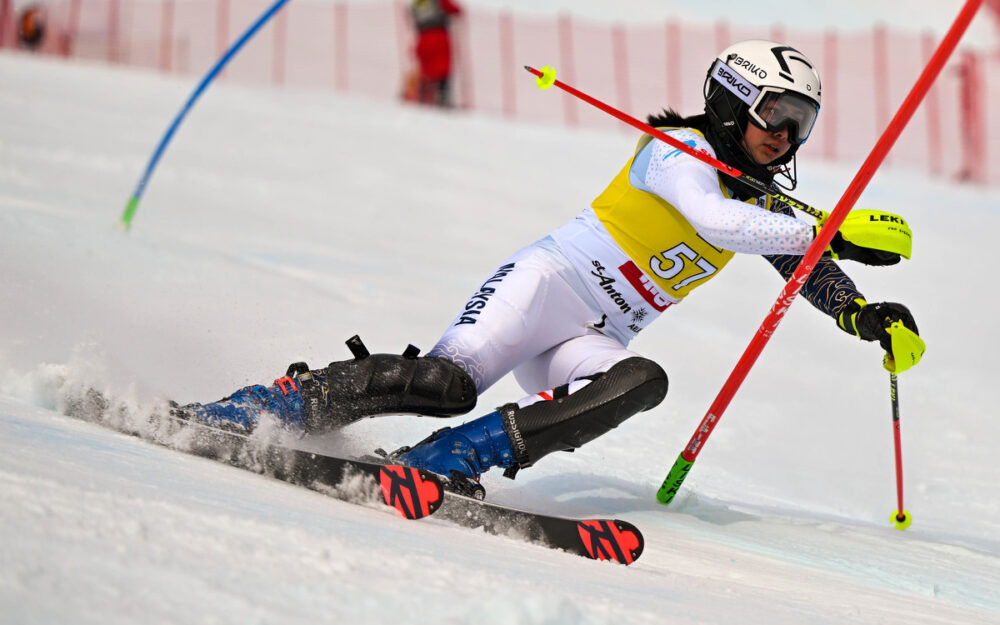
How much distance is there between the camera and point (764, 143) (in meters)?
3.46

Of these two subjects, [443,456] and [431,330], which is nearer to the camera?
[443,456]

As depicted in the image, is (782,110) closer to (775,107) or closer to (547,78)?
(775,107)

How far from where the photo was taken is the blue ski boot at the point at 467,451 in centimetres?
312

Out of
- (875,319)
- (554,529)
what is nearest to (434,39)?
(875,319)

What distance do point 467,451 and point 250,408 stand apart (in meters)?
0.62

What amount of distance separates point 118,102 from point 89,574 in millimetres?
11227

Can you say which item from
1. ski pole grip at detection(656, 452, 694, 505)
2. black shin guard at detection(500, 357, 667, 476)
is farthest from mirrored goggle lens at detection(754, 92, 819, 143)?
ski pole grip at detection(656, 452, 694, 505)

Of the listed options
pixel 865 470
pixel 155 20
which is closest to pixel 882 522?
pixel 865 470

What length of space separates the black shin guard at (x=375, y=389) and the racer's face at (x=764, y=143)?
118cm

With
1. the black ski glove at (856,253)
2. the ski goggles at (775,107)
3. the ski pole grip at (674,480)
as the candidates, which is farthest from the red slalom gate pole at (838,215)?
the ski goggles at (775,107)

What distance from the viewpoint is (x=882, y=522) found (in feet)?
14.7

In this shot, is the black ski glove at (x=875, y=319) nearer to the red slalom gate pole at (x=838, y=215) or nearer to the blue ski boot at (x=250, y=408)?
the red slalom gate pole at (x=838, y=215)

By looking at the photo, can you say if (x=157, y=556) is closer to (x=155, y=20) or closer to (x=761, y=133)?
(x=761, y=133)

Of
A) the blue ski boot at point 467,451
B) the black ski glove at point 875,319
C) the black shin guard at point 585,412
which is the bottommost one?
the blue ski boot at point 467,451
